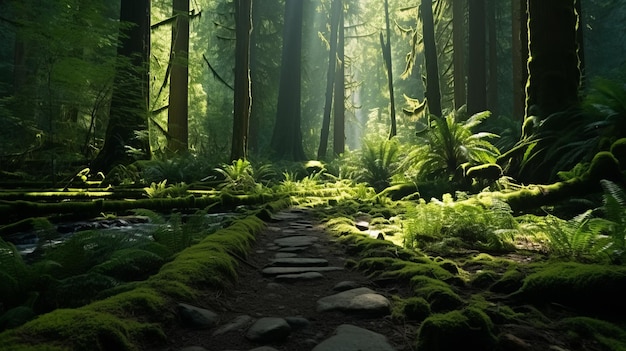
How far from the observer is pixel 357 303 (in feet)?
8.66

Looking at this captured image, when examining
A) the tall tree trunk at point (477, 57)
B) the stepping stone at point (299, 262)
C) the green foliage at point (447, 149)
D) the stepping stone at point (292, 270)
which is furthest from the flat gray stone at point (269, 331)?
the tall tree trunk at point (477, 57)

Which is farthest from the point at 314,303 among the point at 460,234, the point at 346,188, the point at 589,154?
the point at 346,188

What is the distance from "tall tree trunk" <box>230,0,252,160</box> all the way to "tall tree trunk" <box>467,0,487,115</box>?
784 centimetres

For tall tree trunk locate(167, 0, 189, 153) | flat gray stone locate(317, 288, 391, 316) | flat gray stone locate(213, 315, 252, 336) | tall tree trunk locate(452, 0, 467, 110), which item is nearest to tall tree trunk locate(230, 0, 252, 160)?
tall tree trunk locate(167, 0, 189, 153)

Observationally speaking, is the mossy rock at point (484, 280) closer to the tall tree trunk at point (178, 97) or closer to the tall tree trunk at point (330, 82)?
the tall tree trunk at point (178, 97)

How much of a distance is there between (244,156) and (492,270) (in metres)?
10.0

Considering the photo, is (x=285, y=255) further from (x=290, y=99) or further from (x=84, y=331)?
(x=290, y=99)

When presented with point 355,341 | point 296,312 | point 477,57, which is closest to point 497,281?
point 355,341

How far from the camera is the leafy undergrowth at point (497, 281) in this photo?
1969 millimetres

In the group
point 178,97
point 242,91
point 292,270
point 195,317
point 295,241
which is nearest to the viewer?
point 195,317

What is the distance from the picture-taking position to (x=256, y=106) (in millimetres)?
26266

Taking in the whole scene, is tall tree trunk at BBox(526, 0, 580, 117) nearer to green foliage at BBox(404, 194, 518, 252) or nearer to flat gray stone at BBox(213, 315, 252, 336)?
green foliage at BBox(404, 194, 518, 252)

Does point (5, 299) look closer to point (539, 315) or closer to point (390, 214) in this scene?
point (539, 315)

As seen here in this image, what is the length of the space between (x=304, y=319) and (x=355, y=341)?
446 millimetres
